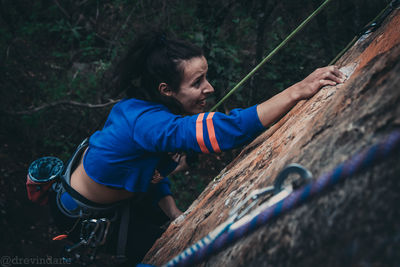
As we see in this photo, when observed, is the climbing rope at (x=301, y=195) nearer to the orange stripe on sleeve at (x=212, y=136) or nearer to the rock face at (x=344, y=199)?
the rock face at (x=344, y=199)

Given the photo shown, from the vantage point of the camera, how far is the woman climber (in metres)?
1.58

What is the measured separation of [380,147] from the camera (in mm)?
669

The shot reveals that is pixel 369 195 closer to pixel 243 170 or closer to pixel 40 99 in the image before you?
pixel 243 170

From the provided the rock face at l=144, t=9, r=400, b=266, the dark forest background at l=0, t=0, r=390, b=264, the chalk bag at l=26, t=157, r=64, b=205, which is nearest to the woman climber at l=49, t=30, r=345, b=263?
the chalk bag at l=26, t=157, r=64, b=205

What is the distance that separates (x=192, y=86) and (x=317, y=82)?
0.78m

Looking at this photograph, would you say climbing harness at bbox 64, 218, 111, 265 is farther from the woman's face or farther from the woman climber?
the woman's face

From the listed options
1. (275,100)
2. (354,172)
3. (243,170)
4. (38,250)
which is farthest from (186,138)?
(38,250)

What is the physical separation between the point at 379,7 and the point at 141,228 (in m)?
2.71

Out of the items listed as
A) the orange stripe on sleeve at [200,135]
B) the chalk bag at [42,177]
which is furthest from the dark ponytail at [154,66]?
the chalk bag at [42,177]

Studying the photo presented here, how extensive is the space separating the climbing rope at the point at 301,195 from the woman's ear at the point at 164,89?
128cm

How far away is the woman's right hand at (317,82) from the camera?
4.93 ft

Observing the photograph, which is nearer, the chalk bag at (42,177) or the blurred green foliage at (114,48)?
the chalk bag at (42,177)

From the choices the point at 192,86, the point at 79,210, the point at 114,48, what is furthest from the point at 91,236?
the point at 114,48

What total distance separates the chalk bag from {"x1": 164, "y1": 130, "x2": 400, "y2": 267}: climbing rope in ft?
5.92
